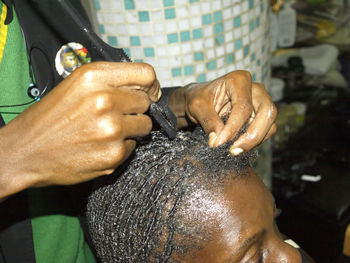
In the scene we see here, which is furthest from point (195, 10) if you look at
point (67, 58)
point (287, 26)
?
point (287, 26)

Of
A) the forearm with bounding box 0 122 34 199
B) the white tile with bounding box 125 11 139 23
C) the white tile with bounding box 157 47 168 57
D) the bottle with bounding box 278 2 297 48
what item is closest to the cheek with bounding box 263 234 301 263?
the forearm with bounding box 0 122 34 199

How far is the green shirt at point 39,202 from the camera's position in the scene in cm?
91

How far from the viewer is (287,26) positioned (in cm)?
296

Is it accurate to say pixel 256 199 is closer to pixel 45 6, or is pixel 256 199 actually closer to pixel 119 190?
pixel 119 190

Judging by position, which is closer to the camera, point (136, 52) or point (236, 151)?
point (236, 151)

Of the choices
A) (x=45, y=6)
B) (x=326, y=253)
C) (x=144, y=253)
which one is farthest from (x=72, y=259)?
(x=326, y=253)

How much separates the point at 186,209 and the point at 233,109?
26 cm

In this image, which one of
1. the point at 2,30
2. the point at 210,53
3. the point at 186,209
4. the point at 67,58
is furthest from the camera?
the point at 210,53

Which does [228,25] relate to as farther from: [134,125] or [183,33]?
[134,125]

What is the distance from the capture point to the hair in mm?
784

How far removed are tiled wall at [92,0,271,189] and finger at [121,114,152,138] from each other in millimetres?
576

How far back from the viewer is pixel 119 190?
0.84 metres

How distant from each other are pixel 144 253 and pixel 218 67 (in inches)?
28.8

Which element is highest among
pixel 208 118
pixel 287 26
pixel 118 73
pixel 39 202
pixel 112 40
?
pixel 118 73
